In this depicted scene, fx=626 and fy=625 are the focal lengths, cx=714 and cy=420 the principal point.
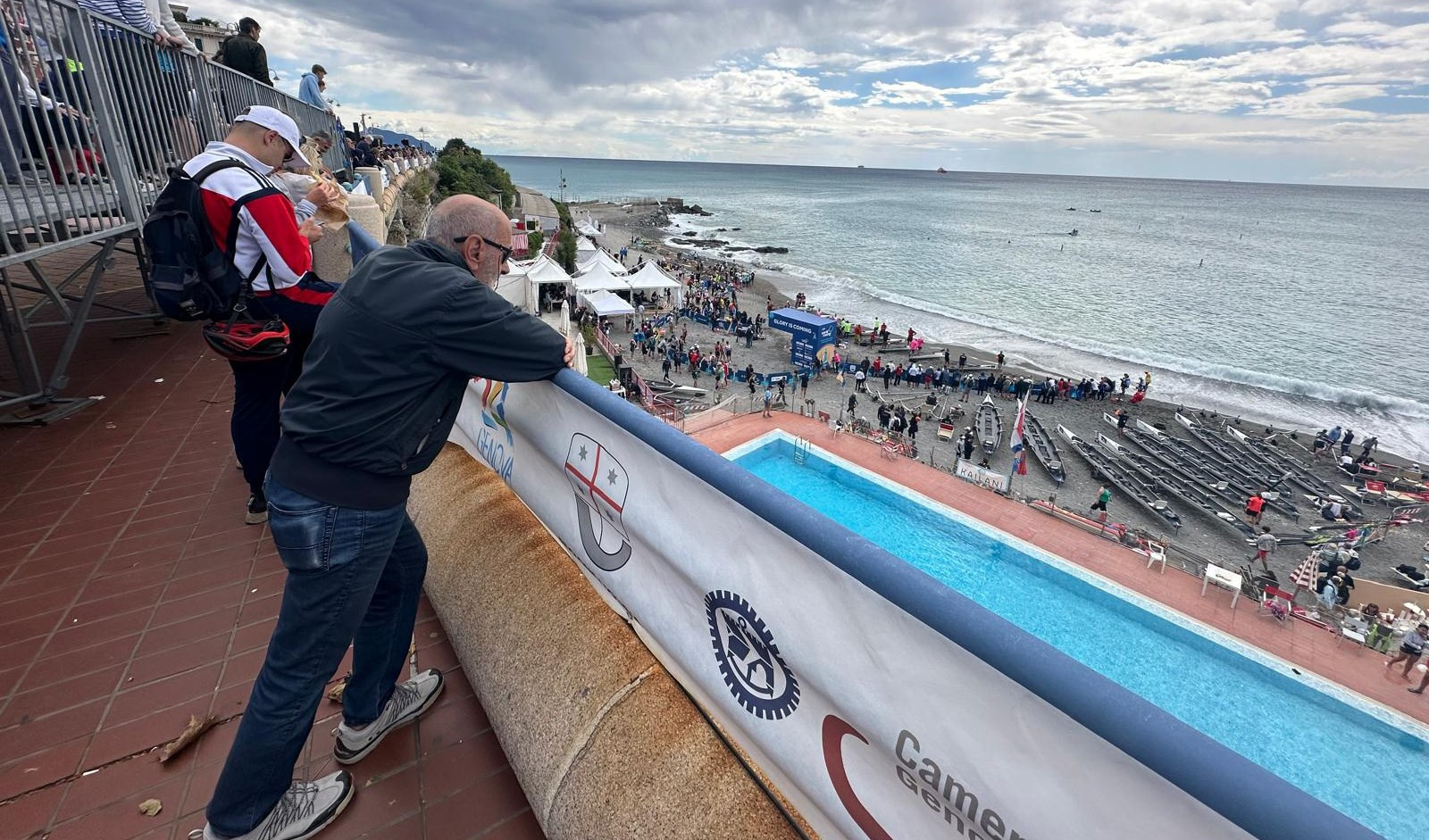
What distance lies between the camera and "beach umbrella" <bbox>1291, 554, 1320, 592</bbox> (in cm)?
1641

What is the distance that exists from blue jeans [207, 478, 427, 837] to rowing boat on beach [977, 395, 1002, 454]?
24.3 m

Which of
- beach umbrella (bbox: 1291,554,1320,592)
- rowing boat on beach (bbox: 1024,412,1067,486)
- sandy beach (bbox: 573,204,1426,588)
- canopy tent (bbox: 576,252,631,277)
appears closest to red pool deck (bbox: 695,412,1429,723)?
sandy beach (bbox: 573,204,1426,588)

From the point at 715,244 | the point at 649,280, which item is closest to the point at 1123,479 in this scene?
the point at 649,280

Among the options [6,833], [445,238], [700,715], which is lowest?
[6,833]

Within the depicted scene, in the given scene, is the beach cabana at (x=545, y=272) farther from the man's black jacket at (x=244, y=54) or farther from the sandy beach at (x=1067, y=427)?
the man's black jacket at (x=244, y=54)

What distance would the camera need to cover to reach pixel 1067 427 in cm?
2752

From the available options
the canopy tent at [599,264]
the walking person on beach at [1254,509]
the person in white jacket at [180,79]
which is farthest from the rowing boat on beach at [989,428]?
the person in white jacket at [180,79]

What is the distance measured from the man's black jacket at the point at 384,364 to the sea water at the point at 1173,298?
40667 mm

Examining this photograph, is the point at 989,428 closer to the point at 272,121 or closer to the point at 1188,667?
the point at 1188,667

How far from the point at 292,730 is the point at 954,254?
309 feet

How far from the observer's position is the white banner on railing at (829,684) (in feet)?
3.32

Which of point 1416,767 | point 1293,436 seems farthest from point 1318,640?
point 1293,436

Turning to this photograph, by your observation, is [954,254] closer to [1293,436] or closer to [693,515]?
[1293,436]

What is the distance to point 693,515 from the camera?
1719 millimetres
